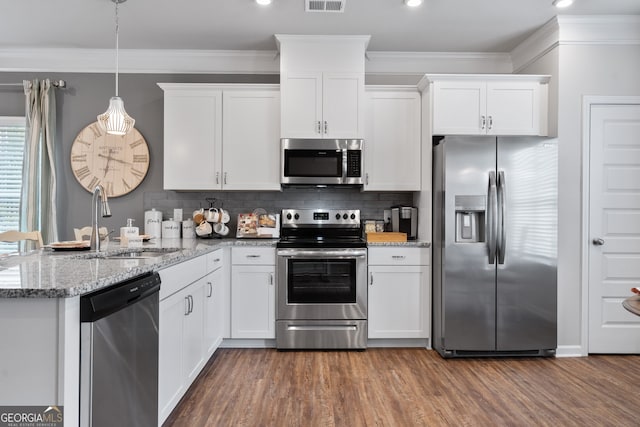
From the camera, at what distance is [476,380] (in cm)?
279

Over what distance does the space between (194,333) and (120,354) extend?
1.03 meters

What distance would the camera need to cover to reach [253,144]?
3686 mm

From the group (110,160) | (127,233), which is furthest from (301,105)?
(110,160)

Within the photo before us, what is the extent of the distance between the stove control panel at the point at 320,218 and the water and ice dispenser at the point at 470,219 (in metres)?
1.01

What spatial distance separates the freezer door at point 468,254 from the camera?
3.18m

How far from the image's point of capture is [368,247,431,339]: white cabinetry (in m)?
3.42

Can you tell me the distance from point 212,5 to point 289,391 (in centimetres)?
279

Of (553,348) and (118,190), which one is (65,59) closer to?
(118,190)

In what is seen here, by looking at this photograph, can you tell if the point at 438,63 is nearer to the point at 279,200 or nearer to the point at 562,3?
the point at 562,3

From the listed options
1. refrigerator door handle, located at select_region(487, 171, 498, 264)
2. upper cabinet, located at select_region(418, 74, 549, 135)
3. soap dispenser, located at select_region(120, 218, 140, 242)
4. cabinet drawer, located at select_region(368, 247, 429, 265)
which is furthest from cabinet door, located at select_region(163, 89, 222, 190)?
refrigerator door handle, located at select_region(487, 171, 498, 264)

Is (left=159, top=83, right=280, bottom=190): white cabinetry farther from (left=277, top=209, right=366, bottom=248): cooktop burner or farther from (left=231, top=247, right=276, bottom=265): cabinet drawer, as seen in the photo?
(left=231, top=247, right=276, bottom=265): cabinet drawer

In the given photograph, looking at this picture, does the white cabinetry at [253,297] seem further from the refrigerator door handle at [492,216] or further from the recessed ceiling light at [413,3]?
the recessed ceiling light at [413,3]

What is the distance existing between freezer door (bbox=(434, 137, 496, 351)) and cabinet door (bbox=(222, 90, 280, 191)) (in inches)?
58.9

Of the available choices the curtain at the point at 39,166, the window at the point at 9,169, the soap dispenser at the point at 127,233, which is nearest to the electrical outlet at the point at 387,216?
the soap dispenser at the point at 127,233
